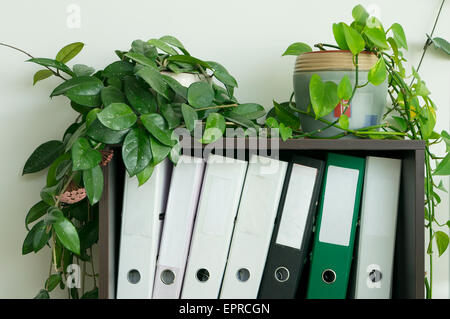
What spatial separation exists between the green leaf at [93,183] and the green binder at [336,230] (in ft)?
1.36

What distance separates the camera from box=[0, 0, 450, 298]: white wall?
1.12 metres

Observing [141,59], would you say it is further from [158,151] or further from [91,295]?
[91,295]

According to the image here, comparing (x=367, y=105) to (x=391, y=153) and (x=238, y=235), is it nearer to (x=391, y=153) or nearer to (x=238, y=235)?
(x=391, y=153)

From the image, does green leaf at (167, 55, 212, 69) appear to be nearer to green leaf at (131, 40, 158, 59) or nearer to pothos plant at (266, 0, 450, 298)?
green leaf at (131, 40, 158, 59)

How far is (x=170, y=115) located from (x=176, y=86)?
0.20 ft

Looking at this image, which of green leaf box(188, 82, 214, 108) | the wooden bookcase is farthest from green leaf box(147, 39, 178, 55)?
the wooden bookcase

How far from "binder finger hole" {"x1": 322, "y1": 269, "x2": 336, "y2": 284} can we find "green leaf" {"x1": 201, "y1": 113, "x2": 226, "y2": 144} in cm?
33

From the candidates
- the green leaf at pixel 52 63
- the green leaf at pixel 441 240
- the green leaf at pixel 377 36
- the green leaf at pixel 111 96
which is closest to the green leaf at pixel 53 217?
the green leaf at pixel 111 96

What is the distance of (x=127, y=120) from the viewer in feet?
2.62

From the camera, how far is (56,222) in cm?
82

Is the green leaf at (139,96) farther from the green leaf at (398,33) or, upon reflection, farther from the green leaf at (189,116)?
the green leaf at (398,33)

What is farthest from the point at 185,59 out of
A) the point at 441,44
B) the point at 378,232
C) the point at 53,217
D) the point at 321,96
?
the point at 441,44

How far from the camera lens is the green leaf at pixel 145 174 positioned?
80 centimetres
